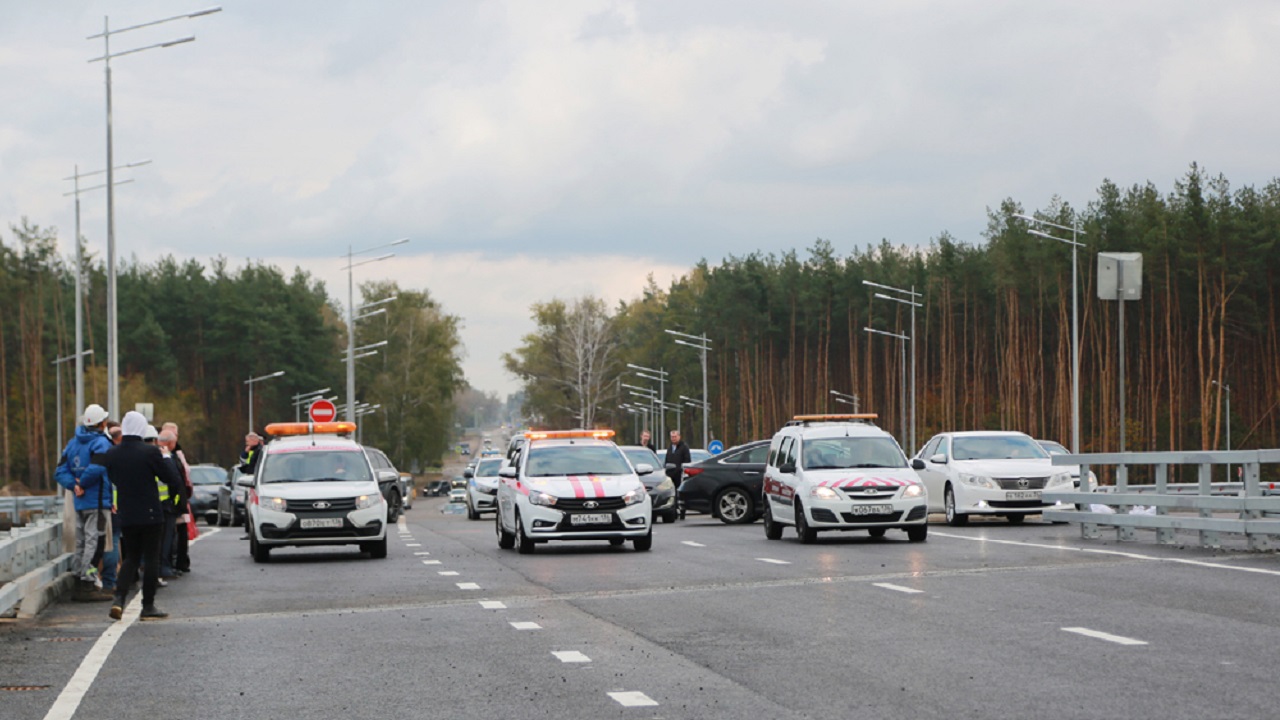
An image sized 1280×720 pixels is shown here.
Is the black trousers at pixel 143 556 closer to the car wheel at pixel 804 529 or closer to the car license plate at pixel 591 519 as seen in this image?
the car license plate at pixel 591 519

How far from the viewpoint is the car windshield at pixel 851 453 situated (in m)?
25.9

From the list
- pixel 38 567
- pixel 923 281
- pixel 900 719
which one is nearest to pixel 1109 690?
pixel 900 719

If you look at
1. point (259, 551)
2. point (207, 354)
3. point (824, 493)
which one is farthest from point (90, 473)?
point (207, 354)

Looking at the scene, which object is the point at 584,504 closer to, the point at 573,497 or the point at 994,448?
the point at 573,497

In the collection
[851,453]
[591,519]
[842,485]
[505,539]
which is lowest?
[505,539]

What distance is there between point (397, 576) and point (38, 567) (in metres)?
4.20

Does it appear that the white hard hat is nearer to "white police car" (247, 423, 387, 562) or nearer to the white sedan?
"white police car" (247, 423, 387, 562)

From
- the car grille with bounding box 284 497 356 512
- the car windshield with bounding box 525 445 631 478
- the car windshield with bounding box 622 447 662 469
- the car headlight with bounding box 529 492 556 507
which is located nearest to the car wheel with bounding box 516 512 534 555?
the car headlight with bounding box 529 492 556 507

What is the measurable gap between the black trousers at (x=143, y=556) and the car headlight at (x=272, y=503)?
8.36 m

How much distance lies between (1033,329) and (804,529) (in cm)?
6967

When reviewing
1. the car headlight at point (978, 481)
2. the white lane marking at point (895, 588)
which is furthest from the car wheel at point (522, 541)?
the car headlight at point (978, 481)

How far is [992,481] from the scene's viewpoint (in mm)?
29766

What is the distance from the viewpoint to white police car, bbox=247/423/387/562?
24.2m

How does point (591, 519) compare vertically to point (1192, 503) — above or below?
below
